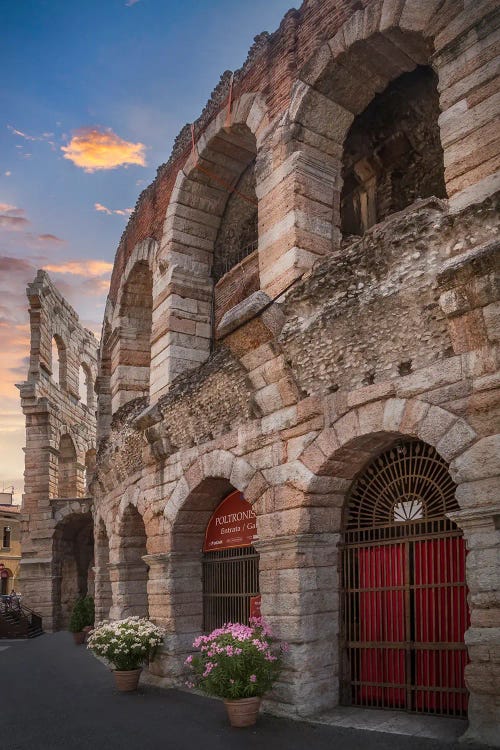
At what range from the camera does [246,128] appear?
9.66 m

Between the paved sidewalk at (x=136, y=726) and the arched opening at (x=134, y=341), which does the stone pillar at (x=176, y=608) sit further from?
the arched opening at (x=134, y=341)

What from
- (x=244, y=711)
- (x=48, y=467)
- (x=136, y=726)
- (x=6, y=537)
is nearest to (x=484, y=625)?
(x=244, y=711)

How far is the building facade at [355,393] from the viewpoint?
5379 millimetres

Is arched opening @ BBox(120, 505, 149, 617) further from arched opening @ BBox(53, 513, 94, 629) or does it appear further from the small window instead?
the small window

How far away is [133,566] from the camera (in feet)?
36.5

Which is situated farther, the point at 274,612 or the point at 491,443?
the point at 274,612

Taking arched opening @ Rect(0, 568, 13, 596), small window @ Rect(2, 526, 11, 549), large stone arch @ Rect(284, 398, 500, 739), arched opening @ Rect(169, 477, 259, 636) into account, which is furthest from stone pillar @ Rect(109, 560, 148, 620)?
small window @ Rect(2, 526, 11, 549)

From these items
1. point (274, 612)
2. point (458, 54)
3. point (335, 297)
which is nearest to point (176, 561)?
point (274, 612)

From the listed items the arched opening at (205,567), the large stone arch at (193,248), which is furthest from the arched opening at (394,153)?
the arched opening at (205,567)

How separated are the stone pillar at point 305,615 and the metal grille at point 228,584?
146 centimetres

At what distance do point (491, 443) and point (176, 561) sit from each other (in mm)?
5271

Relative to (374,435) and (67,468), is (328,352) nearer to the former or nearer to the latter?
(374,435)

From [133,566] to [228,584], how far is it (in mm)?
2968

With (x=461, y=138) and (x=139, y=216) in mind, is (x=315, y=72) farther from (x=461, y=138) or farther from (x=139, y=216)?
(x=139, y=216)
